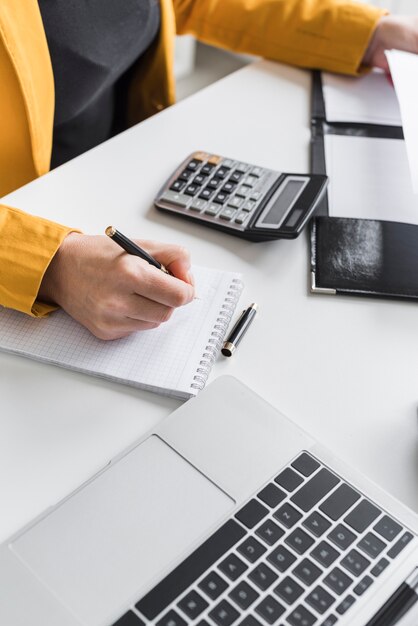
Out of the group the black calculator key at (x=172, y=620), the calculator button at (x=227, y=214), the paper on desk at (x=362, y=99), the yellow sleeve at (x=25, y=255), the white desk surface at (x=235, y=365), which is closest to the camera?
the black calculator key at (x=172, y=620)

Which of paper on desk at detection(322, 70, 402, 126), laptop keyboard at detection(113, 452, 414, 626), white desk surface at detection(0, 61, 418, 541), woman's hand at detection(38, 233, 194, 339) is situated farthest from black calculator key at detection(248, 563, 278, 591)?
paper on desk at detection(322, 70, 402, 126)

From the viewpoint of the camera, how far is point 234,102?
3.25ft

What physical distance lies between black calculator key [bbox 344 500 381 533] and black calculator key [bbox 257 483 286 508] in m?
0.05

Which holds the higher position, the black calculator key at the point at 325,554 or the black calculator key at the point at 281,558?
the black calculator key at the point at 325,554

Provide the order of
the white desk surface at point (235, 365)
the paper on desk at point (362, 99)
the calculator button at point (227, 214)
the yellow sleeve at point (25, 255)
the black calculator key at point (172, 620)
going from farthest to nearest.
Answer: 1. the paper on desk at point (362, 99)
2. the calculator button at point (227, 214)
3. the yellow sleeve at point (25, 255)
4. the white desk surface at point (235, 365)
5. the black calculator key at point (172, 620)

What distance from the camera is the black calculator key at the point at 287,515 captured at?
514 millimetres

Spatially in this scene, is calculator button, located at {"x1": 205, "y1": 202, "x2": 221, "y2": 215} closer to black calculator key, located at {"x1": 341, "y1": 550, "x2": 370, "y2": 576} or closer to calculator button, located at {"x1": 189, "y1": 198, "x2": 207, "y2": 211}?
calculator button, located at {"x1": 189, "y1": 198, "x2": 207, "y2": 211}

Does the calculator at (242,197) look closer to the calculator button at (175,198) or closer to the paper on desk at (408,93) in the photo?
the calculator button at (175,198)

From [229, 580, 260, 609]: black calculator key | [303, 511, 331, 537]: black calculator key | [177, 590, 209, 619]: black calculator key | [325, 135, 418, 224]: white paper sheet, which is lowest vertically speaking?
[177, 590, 209, 619]: black calculator key

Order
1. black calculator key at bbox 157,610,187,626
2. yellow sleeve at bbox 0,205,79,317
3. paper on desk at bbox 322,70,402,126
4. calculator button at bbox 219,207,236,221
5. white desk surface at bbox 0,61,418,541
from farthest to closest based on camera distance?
paper on desk at bbox 322,70,402,126 → calculator button at bbox 219,207,236,221 → yellow sleeve at bbox 0,205,79,317 → white desk surface at bbox 0,61,418,541 → black calculator key at bbox 157,610,187,626

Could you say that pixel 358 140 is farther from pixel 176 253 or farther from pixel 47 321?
pixel 47 321

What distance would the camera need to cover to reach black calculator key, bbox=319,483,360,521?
0.52 meters

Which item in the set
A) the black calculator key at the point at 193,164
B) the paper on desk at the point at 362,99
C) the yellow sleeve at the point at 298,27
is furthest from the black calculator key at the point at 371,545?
the yellow sleeve at the point at 298,27

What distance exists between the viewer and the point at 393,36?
1017 millimetres
